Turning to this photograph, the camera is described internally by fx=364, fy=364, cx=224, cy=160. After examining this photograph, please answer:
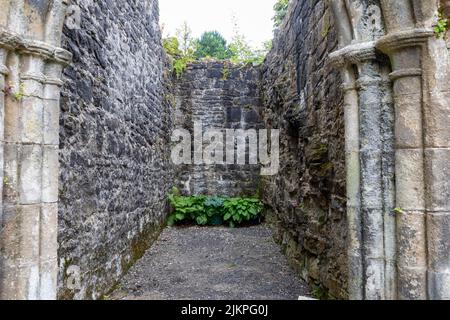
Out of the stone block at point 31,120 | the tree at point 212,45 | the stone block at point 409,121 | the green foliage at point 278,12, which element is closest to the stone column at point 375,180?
the stone block at point 409,121

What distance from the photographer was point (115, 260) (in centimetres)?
508

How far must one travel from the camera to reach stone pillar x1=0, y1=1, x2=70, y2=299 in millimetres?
2215

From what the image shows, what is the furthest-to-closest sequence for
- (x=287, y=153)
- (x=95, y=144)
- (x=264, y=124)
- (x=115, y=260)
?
(x=264, y=124), (x=287, y=153), (x=115, y=260), (x=95, y=144)

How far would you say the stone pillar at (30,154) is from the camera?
7.27ft

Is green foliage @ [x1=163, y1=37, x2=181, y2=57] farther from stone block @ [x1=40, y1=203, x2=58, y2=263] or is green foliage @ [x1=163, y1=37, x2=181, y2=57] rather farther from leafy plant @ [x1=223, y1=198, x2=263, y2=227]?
stone block @ [x1=40, y1=203, x2=58, y2=263]

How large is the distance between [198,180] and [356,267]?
26.4 ft

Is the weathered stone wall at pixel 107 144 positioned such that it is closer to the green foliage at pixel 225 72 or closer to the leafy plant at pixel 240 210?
the leafy plant at pixel 240 210

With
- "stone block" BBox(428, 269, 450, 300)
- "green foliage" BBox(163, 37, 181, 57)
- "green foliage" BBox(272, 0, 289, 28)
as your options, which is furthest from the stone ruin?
"green foliage" BBox(272, 0, 289, 28)

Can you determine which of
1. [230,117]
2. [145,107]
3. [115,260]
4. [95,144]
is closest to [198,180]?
[230,117]

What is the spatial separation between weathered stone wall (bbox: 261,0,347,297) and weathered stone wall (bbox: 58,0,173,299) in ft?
8.72

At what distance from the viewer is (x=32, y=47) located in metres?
2.27

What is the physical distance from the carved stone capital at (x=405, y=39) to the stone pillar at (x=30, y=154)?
2.11m

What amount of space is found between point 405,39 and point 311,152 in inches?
105

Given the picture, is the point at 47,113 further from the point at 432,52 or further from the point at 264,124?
the point at 264,124
